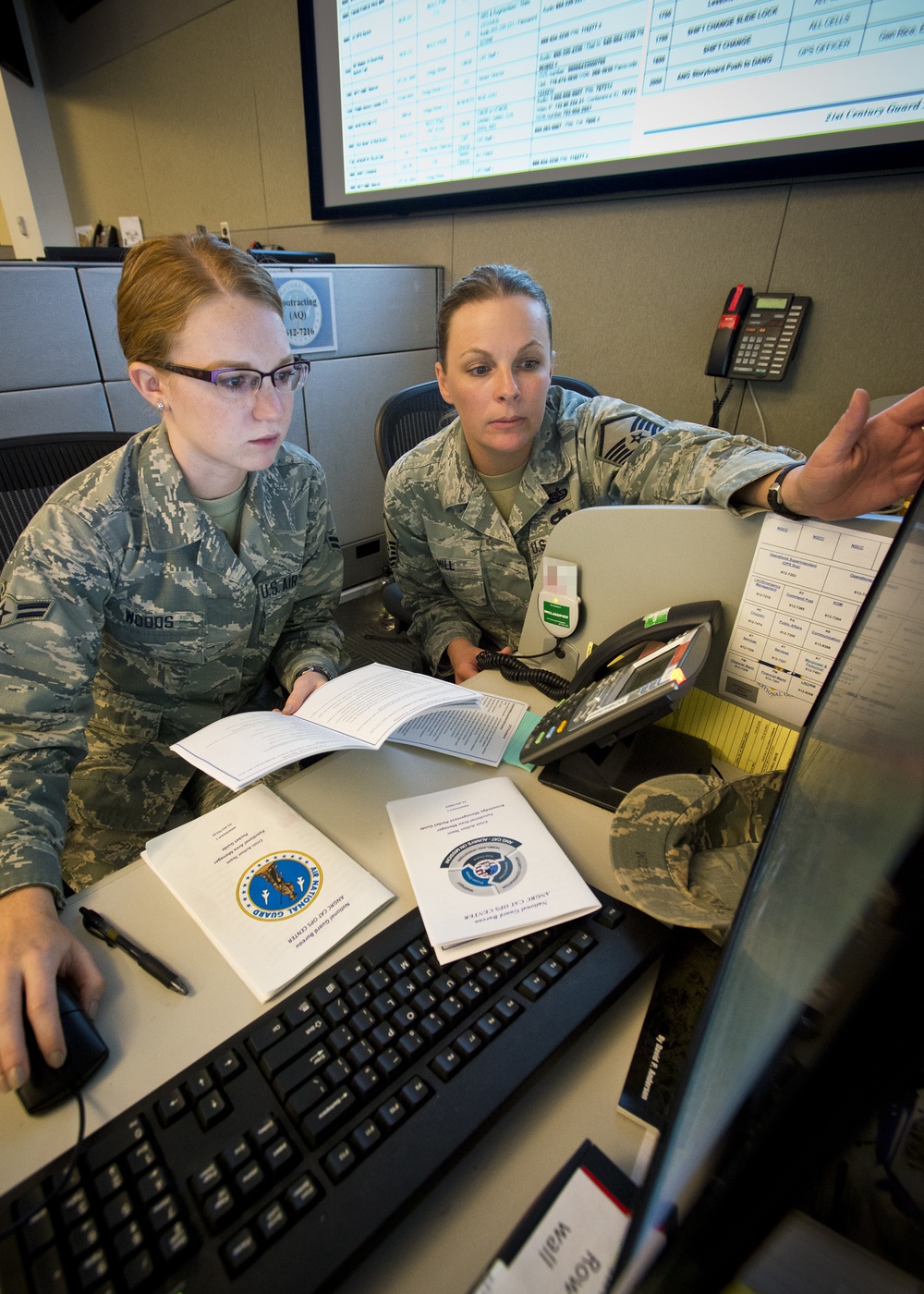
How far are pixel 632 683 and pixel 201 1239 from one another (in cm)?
55

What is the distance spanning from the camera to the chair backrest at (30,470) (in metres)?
0.95

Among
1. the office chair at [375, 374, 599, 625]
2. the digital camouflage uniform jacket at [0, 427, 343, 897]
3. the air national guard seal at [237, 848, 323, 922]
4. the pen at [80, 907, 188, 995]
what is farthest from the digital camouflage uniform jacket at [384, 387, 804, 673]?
the pen at [80, 907, 188, 995]

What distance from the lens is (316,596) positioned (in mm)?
1237

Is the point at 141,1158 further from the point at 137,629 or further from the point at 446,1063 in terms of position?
the point at 137,629

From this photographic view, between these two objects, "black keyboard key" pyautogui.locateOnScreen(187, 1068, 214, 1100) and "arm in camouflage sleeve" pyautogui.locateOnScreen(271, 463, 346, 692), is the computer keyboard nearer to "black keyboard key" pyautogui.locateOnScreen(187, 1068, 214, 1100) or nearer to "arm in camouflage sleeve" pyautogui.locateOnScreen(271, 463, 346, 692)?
"black keyboard key" pyautogui.locateOnScreen(187, 1068, 214, 1100)

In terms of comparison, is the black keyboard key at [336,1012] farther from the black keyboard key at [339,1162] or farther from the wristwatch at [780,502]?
the wristwatch at [780,502]

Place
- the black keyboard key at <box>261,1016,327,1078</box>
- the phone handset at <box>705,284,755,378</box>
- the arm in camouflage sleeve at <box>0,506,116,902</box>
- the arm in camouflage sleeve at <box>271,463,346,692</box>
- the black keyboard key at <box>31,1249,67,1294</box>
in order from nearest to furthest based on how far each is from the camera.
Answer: the black keyboard key at <box>31,1249,67,1294</box>, the black keyboard key at <box>261,1016,327,1078</box>, the arm in camouflage sleeve at <box>0,506,116,902</box>, the arm in camouflage sleeve at <box>271,463,346,692</box>, the phone handset at <box>705,284,755,378</box>

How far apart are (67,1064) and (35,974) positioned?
7 centimetres

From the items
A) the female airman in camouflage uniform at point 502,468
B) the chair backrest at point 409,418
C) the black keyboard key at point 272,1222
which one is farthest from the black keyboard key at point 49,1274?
the chair backrest at point 409,418

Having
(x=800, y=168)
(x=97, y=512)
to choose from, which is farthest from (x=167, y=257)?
(x=800, y=168)

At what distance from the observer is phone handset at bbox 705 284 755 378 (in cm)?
174

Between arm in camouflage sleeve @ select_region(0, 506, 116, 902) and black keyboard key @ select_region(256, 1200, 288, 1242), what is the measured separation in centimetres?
36

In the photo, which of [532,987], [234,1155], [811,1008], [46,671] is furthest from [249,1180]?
[46,671]

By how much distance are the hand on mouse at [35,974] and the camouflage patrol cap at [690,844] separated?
453mm
